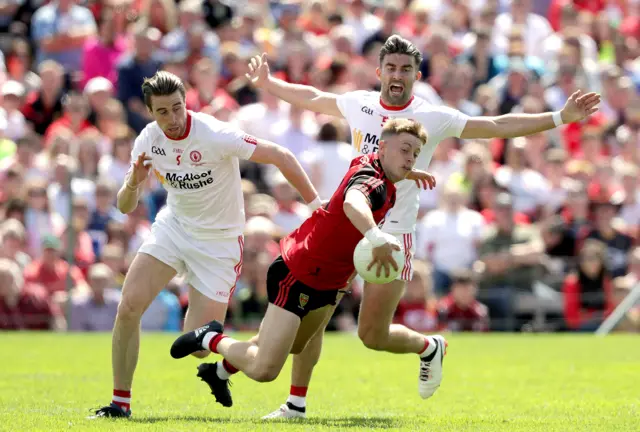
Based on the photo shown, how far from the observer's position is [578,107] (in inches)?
367

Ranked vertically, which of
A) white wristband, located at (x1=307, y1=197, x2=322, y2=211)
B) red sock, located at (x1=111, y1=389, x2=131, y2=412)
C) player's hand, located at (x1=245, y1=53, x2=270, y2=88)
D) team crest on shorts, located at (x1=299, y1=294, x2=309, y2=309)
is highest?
player's hand, located at (x1=245, y1=53, x2=270, y2=88)

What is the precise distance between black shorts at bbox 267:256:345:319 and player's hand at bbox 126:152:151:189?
3.82ft

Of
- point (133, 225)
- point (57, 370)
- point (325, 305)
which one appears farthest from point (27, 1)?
point (325, 305)

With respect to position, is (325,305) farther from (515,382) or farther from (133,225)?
(133,225)

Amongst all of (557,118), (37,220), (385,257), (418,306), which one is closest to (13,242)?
(37,220)

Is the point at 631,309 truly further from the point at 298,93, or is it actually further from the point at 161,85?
the point at 161,85

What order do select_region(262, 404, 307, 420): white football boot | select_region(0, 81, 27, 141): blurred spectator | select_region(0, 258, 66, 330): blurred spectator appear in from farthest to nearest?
select_region(0, 81, 27, 141): blurred spectator
select_region(0, 258, 66, 330): blurred spectator
select_region(262, 404, 307, 420): white football boot

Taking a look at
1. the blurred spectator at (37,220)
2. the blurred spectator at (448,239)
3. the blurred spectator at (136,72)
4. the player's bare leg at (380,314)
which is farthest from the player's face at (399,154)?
the blurred spectator at (136,72)

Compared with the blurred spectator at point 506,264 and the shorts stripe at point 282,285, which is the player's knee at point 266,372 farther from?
the blurred spectator at point 506,264

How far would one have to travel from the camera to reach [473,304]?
54.9ft

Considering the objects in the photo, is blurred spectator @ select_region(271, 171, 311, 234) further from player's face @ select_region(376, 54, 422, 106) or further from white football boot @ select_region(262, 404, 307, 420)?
white football boot @ select_region(262, 404, 307, 420)

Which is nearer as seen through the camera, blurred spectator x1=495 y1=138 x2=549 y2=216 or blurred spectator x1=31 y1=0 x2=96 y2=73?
blurred spectator x1=495 y1=138 x2=549 y2=216

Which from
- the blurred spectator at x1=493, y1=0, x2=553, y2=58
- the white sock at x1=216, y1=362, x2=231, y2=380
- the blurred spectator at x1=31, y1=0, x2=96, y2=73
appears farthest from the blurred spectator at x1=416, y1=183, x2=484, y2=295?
the white sock at x1=216, y1=362, x2=231, y2=380

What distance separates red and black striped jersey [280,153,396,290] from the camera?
8.16 metres
